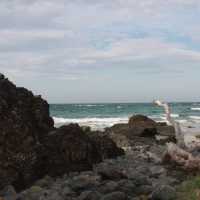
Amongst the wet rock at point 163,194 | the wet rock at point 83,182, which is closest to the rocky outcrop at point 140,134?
the wet rock at point 83,182

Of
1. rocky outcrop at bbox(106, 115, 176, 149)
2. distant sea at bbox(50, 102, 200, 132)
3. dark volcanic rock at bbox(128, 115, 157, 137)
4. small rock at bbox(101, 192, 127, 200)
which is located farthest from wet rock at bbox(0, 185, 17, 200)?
distant sea at bbox(50, 102, 200, 132)

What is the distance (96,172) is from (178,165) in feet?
7.21

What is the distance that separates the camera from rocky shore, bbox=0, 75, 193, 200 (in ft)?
34.8

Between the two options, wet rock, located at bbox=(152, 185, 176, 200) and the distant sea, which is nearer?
wet rock, located at bbox=(152, 185, 176, 200)

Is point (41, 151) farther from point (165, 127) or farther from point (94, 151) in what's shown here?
point (165, 127)

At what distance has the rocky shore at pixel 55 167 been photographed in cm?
1059

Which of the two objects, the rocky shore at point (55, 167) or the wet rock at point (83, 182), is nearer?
the rocky shore at point (55, 167)

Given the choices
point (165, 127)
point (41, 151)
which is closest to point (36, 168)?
point (41, 151)

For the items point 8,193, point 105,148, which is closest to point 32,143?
point 8,193

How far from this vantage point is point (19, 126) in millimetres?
12008

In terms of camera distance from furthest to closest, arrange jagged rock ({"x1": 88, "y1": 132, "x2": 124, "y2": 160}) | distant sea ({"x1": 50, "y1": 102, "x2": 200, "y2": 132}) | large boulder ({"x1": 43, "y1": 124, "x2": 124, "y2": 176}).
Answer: distant sea ({"x1": 50, "y1": 102, "x2": 200, "y2": 132}), jagged rock ({"x1": 88, "y1": 132, "x2": 124, "y2": 160}), large boulder ({"x1": 43, "y1": 124, "x2": 124, "y2": 176})

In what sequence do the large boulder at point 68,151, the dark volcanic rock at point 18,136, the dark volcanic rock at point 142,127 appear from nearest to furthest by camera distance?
the dark volcanic rock at point 18,136 → the large boulder at point 68,151 → the dark volcanic rock at point 142,127

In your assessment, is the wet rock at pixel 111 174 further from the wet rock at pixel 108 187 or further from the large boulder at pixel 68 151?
the large boulder at pixel 68 151

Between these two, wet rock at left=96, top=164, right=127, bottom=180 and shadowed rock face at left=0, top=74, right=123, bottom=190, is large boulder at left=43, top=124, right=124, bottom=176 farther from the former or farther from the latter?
wet rock at left=96, top=164, right=127, bottom=180
